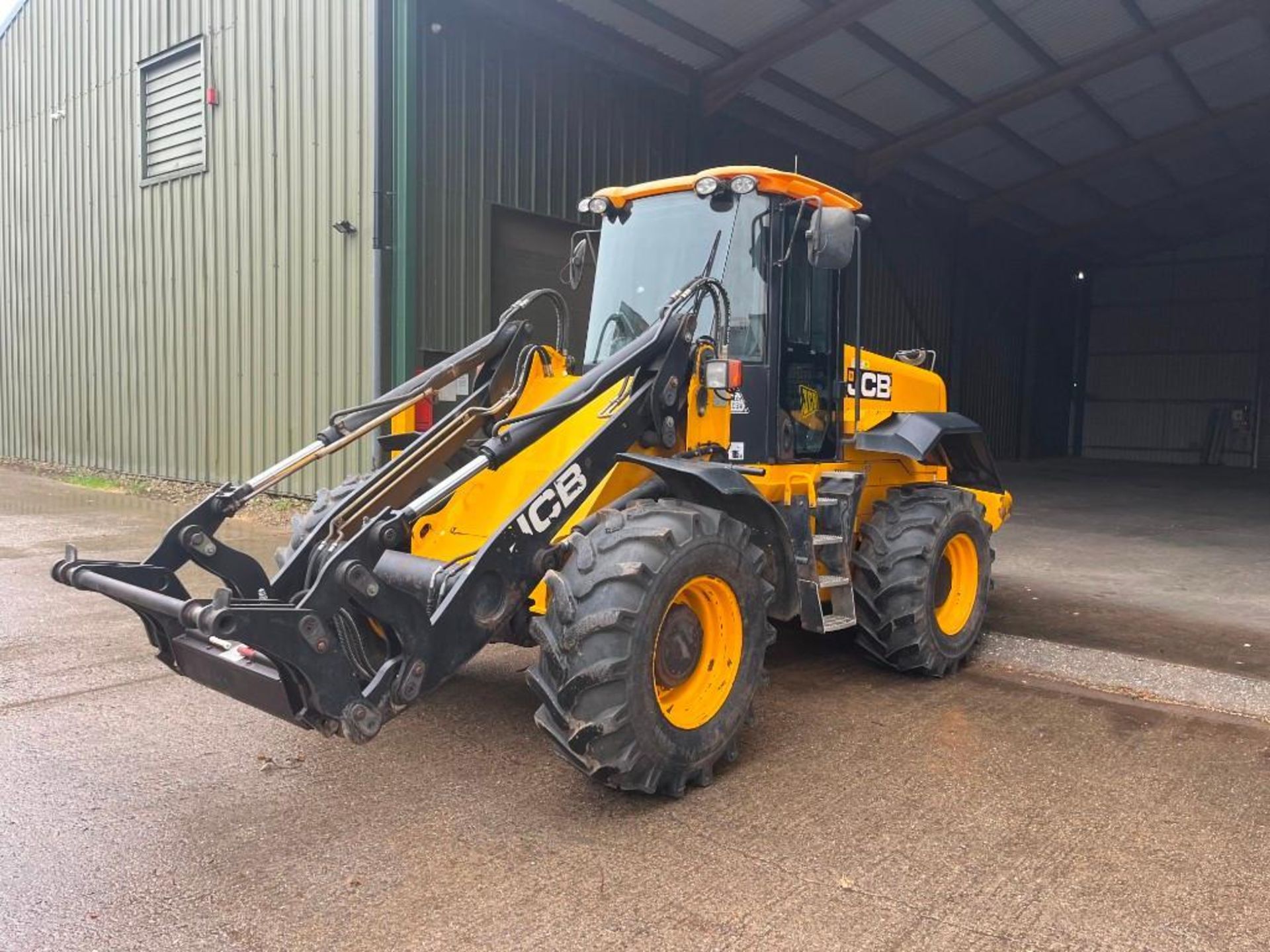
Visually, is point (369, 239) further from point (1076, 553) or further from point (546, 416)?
point (1076, 553)

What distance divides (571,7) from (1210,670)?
9.59m

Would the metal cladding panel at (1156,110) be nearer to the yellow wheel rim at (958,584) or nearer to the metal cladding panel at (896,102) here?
the metal cladding panel at (896,102)

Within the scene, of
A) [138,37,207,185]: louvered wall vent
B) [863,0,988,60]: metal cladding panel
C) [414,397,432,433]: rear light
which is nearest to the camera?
[414,397,432,433]: rear light

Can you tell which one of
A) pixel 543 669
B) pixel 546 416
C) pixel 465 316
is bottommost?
pixel 543 669

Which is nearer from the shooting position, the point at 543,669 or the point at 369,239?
the point at 543,669

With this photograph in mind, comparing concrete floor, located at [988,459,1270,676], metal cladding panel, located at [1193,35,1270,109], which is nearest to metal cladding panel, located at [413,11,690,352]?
concrete floor, located at [988,459,1270,676]

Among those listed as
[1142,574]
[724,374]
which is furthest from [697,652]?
[1142,574]

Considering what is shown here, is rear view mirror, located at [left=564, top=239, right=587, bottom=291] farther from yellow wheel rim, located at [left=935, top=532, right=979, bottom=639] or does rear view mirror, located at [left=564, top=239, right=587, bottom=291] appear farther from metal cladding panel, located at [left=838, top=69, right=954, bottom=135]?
metal cladding panel, located at [left=838, top=69, right=954, bottom=135]

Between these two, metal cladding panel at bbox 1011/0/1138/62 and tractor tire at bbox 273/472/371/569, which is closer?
tractor tire at bbox 273/472/371/569

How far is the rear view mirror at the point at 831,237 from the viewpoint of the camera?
471 centimetres

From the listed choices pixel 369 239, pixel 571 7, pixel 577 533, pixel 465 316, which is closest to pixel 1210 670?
pixel 577 533

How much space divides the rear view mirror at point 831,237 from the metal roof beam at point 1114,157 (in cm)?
1597

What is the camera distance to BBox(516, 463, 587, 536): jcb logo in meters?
3.92

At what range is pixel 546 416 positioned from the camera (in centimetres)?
420
